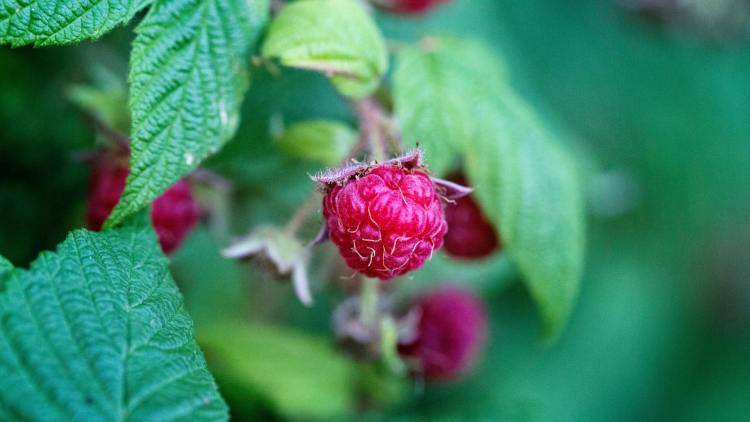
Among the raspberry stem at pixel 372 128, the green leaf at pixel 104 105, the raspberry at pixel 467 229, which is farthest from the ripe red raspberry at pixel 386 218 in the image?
the green leaf at pixel 104 105

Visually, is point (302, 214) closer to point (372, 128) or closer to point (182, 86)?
point (372, 128)

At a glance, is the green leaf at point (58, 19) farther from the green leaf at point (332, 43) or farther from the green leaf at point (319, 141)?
the green leaf at point (319, 141)

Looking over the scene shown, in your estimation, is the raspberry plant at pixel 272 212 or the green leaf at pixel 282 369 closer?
the raspberry plant at pixel 272 212

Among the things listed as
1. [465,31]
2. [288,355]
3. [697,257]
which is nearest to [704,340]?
[697,257]

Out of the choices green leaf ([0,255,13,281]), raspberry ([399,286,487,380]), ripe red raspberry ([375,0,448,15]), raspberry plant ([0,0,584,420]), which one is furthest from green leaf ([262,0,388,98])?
raspberry ([399,286,487,380])

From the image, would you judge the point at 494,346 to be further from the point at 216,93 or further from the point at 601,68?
the point at 216,93

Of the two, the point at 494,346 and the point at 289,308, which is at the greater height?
the point at 289,308
